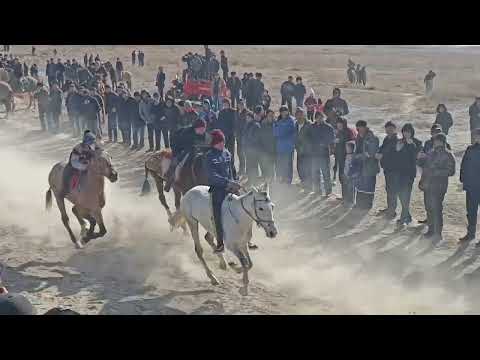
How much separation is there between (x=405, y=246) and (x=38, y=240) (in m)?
6.55

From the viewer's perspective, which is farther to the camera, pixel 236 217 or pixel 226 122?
pixel 226 122

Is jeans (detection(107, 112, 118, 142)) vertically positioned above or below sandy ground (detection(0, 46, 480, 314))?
above

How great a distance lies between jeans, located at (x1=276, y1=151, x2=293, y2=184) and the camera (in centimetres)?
1570

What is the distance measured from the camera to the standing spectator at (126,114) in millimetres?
20484

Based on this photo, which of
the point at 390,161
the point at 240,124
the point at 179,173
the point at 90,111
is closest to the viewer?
the point at 179,173

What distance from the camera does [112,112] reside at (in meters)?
21.7

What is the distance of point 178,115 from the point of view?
18.0 m

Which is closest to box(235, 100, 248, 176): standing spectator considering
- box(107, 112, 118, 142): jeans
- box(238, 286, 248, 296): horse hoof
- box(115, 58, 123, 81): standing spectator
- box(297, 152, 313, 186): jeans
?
box(297, 152, 313, 186): jeans

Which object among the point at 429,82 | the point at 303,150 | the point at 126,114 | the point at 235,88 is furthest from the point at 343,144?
the point at 429,82

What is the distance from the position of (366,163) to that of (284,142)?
8.68 ft

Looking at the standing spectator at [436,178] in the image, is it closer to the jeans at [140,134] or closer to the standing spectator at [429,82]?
the jeans at [140,134]

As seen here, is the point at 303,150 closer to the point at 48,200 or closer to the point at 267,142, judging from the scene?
the point at 267,142

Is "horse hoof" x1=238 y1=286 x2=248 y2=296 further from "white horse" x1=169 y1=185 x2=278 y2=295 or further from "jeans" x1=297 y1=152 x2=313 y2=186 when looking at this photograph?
"jeans" x1=297 y1=152 x2=313 y2=186

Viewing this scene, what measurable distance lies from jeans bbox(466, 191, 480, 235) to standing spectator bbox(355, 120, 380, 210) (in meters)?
2.22
